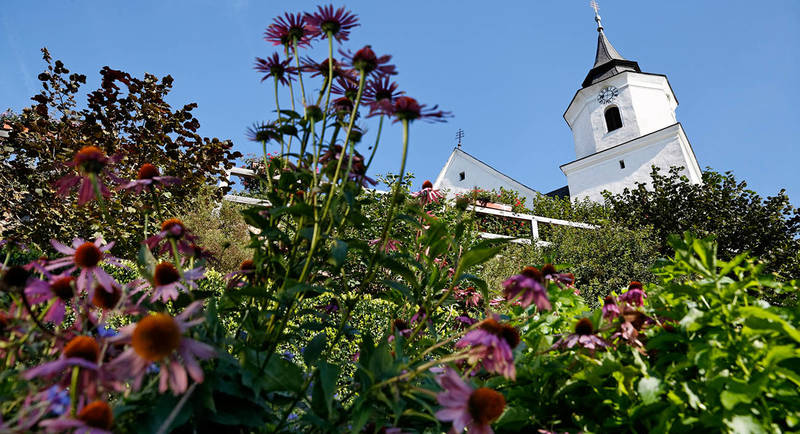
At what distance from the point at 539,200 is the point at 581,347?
14456mm

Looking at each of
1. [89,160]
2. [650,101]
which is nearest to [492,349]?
[89,160]

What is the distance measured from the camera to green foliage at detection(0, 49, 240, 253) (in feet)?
15.3

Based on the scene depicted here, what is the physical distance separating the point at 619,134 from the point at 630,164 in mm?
1386

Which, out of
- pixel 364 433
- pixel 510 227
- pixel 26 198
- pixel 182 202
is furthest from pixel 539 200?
pixel 364 433

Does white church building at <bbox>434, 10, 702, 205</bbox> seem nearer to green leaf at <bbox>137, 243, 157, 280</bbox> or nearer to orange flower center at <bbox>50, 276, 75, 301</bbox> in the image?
green leaf at <bbox>137, 243, 157, 280</bbox>

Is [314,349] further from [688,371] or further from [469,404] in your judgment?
[688,371]

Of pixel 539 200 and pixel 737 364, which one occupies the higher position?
pixel 539 200

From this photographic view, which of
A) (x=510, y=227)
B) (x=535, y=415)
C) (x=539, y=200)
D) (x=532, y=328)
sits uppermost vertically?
(x=539, y=200)

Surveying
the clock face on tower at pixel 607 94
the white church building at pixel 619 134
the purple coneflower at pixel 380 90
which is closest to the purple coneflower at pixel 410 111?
the purple coneflower at pixel 380 90

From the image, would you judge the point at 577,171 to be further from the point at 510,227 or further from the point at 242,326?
the point at 242,326

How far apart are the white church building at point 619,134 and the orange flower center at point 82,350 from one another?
49.4ft

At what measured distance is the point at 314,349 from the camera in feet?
3.76

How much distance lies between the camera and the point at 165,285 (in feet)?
3.03

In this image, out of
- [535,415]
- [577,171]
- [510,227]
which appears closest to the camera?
[535,415]
